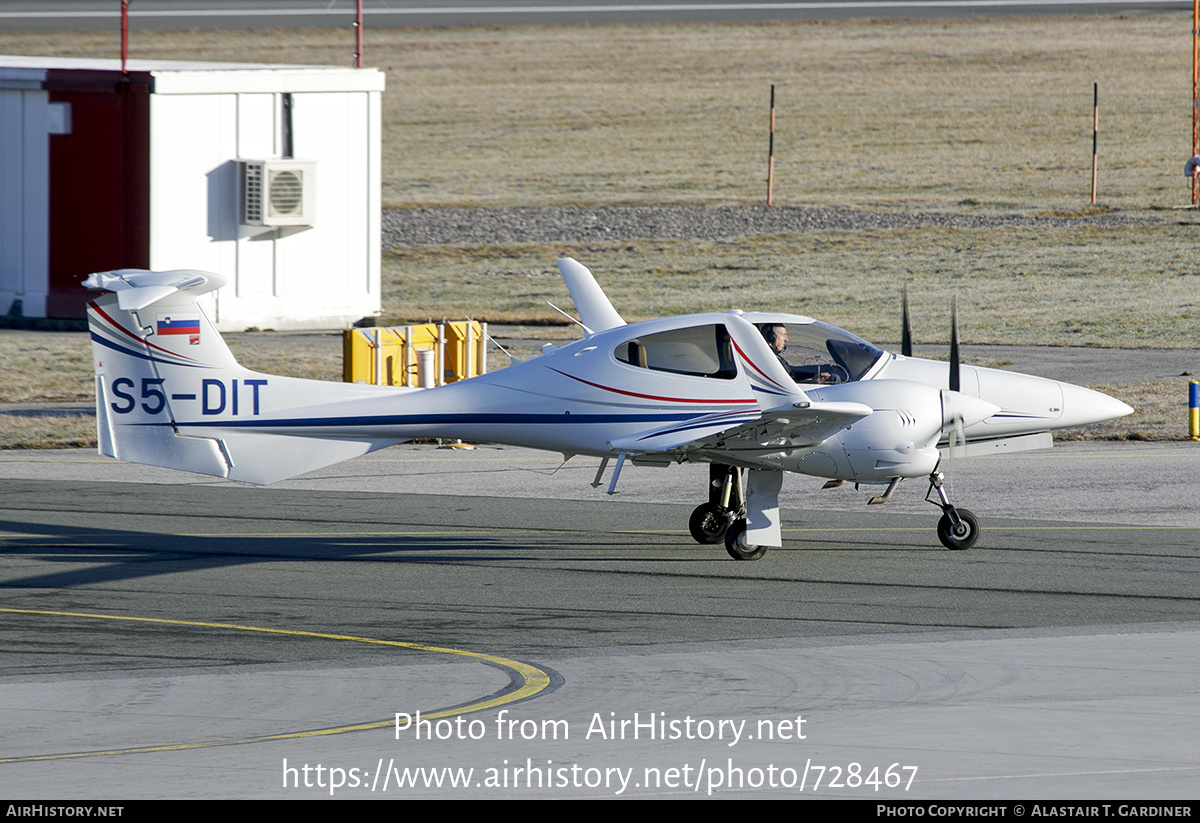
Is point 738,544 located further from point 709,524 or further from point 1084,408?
point 1084,408

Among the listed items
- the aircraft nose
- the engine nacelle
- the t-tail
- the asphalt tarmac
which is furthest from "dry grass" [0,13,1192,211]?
the t-tail

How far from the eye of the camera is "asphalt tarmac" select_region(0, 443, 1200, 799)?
30.4ft

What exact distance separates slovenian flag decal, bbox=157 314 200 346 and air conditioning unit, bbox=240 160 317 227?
1488 cm

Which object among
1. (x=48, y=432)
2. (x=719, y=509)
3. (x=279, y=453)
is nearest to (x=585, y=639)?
(x=719, y=509)

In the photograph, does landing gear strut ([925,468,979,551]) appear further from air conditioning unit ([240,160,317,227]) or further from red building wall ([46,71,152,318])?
red building wall ([46,71,152,318])

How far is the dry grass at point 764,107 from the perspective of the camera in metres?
48.7

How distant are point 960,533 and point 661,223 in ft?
94.5

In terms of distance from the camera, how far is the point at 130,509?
60.0 feet

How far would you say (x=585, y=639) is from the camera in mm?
12703

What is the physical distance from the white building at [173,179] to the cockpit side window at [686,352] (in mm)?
15734

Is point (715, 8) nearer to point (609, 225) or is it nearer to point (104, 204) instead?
point (609, 225)

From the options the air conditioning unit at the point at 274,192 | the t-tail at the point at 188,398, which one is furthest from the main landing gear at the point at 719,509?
the air conditioning unit at the point at 274,192

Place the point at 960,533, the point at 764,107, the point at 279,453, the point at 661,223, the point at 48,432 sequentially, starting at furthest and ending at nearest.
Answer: the point at 764,107, the point at 661,223, the point at 48,432, the point at 960,533, the point at 279,453
